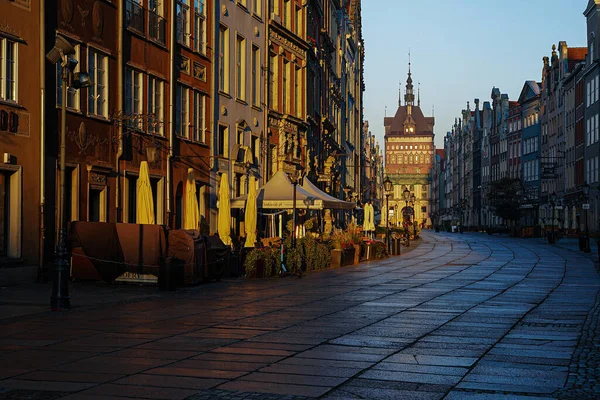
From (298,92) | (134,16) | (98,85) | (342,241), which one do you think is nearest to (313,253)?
(342,241)

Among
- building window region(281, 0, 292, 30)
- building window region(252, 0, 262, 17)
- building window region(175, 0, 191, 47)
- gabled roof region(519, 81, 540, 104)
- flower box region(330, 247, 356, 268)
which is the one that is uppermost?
gabled roof region(519, 81, 540, 104)

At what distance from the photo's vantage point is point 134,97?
98.8 feet

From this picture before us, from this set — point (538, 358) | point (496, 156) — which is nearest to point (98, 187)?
point (538, 358)

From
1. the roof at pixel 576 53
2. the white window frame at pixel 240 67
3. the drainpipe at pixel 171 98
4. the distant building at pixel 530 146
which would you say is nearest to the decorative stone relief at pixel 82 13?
the drainpipe at pixel 171 98

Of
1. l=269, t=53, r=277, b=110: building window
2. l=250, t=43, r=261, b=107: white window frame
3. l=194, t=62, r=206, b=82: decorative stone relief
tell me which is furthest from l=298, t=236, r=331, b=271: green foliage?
l=269, t=53, r=277, b=110: building window

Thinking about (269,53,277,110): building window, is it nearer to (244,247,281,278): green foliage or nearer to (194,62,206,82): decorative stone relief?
(194,62,206,82): decorative stone relief

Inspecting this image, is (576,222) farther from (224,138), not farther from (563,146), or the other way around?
(224,138)

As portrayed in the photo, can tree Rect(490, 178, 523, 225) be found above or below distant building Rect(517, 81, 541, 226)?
below

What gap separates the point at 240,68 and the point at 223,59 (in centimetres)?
238

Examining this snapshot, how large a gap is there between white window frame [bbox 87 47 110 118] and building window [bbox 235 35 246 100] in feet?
44.9

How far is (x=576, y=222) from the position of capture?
92.5m

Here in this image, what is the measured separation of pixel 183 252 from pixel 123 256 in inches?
56.7

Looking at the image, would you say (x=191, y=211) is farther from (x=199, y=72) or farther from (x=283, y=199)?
(x=199, y=72)

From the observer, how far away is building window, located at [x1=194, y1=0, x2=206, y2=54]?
3606 centimetres
